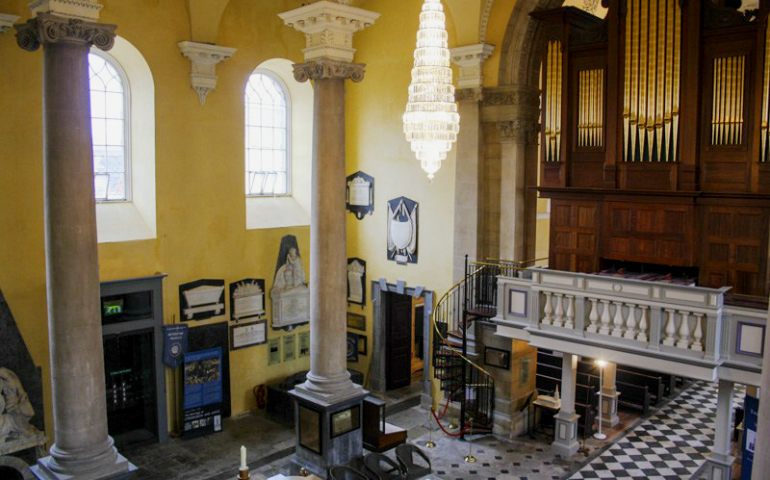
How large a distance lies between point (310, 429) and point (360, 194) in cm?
669

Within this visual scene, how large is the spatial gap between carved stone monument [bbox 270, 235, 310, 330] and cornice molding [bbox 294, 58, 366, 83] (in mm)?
5735

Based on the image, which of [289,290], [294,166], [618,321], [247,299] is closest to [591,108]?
[618,321]

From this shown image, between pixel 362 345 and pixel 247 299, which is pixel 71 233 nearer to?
pixel 247 299

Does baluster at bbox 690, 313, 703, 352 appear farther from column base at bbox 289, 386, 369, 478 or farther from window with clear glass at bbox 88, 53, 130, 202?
window with clear glass at bbox 88, 53, 130, 202

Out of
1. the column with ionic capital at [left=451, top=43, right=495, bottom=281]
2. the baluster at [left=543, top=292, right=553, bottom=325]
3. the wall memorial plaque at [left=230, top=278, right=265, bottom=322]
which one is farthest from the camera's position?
the wall memorial plaque at [left=230, top=278, right=265, bottom=322]

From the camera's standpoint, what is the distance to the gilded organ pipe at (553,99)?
11.4 metres

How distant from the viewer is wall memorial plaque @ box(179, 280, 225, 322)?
13375mm

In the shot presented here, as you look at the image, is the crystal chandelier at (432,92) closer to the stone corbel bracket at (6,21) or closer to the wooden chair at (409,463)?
the wooden chair at (409,463)

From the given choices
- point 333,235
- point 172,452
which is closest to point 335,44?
point 333,235

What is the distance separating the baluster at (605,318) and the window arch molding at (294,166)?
24.2 ft

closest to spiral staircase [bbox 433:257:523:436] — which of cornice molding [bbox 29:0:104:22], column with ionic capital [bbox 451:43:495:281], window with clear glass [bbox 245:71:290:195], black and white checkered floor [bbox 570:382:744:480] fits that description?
column with ionic capital [bbox 451:43:495:281]

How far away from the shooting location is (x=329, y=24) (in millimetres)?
9562

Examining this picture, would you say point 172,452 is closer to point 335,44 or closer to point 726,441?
point 335,44

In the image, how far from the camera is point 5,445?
10547 millimetres
